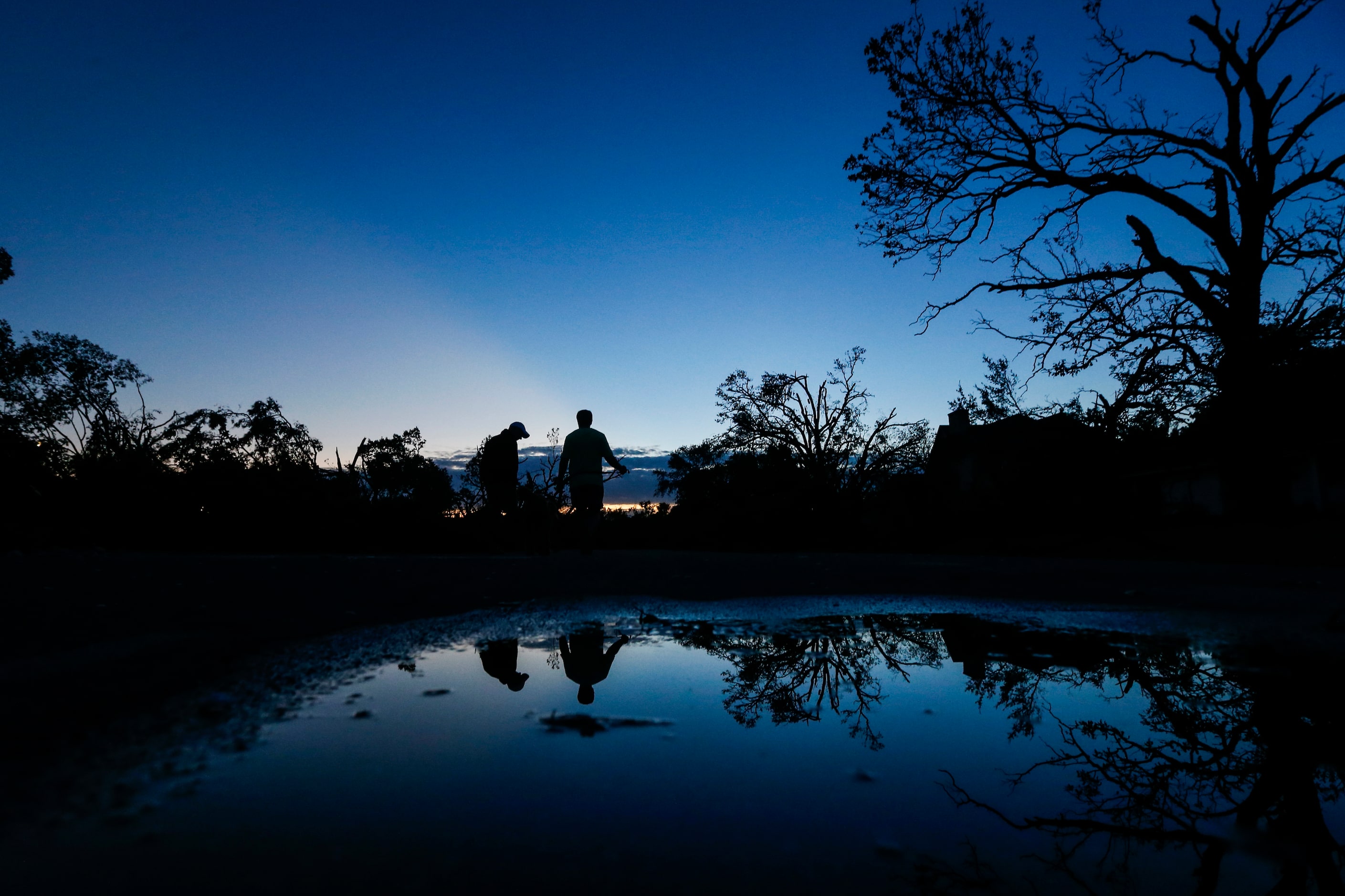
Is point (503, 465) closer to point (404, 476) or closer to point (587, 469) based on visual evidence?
point (587, 469)

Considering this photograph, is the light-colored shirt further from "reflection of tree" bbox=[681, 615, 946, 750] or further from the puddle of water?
the puddle of water

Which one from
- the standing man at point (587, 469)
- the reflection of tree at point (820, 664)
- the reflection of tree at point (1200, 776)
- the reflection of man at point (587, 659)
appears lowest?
the reflection of tree at point (1200, 776)

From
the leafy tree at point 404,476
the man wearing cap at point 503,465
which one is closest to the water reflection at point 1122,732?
the man wearing cap at point 503,465

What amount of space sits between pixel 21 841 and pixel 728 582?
5541 mm

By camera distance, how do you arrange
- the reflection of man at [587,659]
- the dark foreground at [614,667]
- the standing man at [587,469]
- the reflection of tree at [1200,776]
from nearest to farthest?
the reflection of tree at [1200,776] → the dark foreground at [614,667] → the reflection of man at [587,659] → the standing man at [587,469]

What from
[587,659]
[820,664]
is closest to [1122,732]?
[820,664]

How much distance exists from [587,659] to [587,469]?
21.7ft

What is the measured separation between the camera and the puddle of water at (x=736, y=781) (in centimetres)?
127

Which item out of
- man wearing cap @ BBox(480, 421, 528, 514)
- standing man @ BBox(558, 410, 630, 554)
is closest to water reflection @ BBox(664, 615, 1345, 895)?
standing man @ BBox(558, 410, 630, 554)

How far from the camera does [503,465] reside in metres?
10.4

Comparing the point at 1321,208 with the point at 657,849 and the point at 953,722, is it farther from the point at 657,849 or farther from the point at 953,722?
the point at 657,849

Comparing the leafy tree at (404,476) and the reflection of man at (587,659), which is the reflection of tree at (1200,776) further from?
the leafy tree at (404,476)

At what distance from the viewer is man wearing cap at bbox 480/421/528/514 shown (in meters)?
10.3

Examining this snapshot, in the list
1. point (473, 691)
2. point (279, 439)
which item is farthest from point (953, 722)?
point (279, 439)
